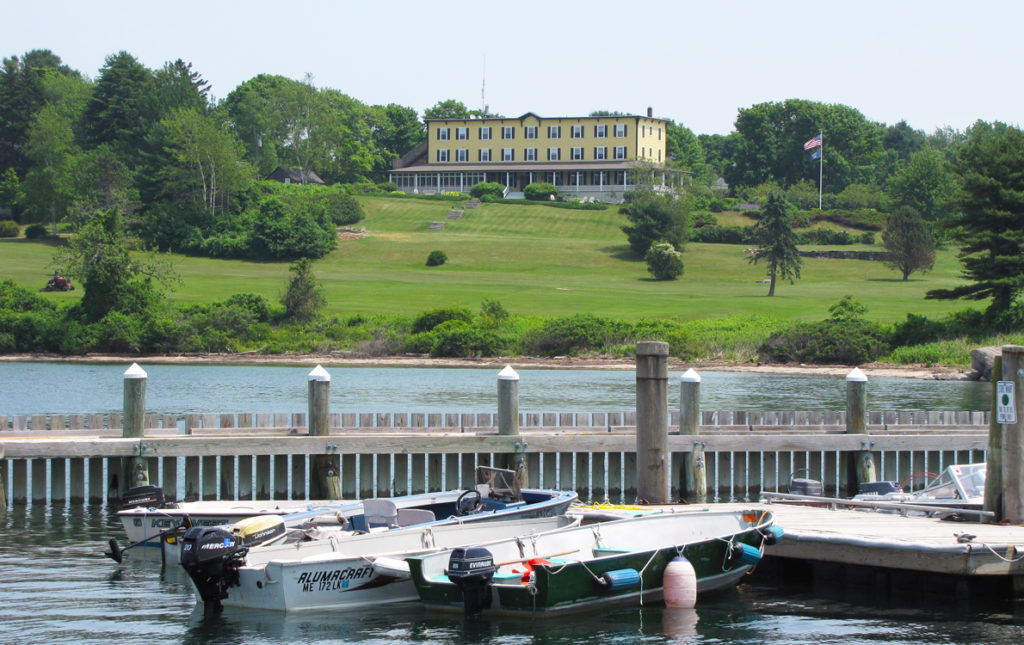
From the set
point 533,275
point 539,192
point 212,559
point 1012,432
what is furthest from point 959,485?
point 539,192

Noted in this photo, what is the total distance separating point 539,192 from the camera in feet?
461

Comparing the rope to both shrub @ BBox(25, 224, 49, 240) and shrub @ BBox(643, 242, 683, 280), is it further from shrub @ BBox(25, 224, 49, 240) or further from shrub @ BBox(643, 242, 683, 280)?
shrub @ BBox(25, 224, 49, 240)

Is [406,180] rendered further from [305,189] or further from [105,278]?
[105,278]

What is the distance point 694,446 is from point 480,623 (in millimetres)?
9188

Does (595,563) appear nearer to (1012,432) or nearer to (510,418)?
(1012,432)

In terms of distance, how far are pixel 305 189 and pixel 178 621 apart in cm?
11577

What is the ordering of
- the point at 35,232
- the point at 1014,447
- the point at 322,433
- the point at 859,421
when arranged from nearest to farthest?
1. the point at 1014,447
2. the point at 322,433
3. the point at 859,421
4. the point at 35,232

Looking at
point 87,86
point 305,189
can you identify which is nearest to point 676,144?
point 305,189

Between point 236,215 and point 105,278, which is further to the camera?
point 236,215

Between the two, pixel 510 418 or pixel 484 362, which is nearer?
pixel 510 418

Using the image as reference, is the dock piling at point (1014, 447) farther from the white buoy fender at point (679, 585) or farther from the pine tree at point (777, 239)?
the pine tree at point (777, 239)

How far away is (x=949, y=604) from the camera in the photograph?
1905 cm

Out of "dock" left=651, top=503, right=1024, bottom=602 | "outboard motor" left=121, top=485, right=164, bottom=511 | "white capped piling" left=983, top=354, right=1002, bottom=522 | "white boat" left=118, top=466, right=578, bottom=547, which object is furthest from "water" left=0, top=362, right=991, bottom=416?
"white capped piling" left=983, top=354, right=1002, bottom=522

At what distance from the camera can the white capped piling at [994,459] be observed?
2000 centimetres
